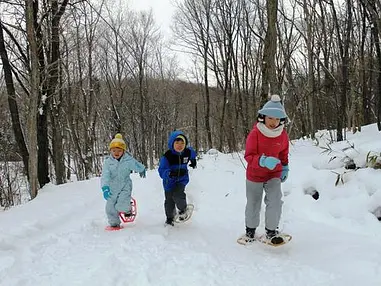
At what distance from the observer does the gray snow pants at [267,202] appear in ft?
14.5

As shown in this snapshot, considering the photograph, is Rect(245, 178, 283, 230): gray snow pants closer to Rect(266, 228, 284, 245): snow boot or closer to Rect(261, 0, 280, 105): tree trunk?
Rect(266, 228, 284, 245): snow boot

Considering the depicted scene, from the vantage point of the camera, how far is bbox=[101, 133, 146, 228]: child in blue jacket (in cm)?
579

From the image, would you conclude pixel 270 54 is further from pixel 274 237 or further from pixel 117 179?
pixel 274 237

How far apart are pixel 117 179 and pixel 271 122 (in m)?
2.80

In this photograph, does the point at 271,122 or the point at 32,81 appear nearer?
the point at 271,122

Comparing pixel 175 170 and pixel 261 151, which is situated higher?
pixel 261 151

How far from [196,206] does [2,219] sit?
11.7 ft

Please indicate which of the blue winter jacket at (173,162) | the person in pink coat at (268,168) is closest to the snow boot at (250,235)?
the person in pink coat at (268,168)

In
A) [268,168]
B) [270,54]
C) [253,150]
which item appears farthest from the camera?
[270,54]

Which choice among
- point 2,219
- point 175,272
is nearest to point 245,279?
point 175,272

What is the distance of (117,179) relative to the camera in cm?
595

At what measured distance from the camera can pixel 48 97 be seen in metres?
11.2

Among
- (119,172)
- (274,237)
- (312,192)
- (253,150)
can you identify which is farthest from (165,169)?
A: (312,192)

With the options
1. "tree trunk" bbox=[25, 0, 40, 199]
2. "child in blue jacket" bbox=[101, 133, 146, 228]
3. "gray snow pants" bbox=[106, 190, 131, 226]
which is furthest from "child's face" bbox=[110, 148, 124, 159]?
"tree trunk" bbox=[25, 0, 40, 199]
